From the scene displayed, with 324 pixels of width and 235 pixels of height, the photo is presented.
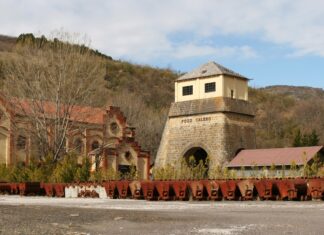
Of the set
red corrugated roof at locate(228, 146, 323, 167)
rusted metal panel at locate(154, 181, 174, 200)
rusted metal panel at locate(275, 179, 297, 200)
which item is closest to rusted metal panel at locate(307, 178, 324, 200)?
rusted metal panel at locate(275, 179, 297, 200)

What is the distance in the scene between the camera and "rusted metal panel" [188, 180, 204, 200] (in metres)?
20.9

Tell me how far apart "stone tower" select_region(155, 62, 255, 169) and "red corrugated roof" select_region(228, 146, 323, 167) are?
5.67ft

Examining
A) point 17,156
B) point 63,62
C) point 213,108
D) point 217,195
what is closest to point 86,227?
point 217,195

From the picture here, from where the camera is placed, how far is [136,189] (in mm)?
23156

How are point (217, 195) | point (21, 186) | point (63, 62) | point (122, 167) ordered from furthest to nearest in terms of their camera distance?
point (122, 167), point (63, 62), point (21, 186), point (217, 195)

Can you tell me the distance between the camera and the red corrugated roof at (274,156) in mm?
40750

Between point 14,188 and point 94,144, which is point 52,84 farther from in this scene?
point 94,144

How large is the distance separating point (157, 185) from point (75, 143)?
119 feet

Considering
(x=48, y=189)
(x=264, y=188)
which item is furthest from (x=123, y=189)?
(x=264, y=188)

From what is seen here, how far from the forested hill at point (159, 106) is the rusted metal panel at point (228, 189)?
161 ft

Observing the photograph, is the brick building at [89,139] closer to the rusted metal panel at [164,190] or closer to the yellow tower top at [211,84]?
the yellow tower top at [211,84]

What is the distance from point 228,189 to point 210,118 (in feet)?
90.8

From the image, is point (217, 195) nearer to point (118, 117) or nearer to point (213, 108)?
point (213, 108)

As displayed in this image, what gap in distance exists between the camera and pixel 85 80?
42.2m
